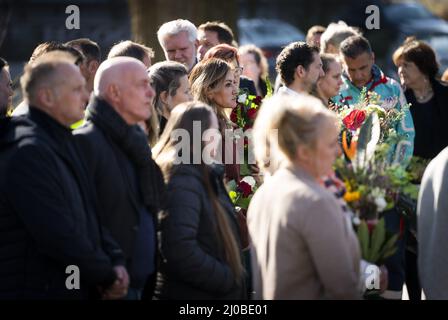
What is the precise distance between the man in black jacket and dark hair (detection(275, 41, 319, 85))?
2701mm

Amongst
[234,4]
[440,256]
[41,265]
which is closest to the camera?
[41,265]

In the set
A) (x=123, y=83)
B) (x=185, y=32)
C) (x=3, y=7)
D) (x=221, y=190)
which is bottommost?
(x=221, y=190)

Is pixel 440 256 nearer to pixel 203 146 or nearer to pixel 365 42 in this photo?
pixel 203 146

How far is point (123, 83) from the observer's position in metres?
5.02

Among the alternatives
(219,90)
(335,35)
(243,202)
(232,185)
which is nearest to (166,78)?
(219,90)

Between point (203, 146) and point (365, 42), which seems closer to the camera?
point (203, 146)

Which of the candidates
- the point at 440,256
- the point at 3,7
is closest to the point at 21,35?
the point at 3,7

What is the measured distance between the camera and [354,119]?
638 centimetres

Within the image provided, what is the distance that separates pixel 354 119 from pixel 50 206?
2.57m

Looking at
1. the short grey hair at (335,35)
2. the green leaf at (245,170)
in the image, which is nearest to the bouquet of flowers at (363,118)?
the green leaf at (245,170)

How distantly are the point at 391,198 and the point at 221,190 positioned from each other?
35.0 inches

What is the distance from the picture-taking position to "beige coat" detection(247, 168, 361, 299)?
4238 mm

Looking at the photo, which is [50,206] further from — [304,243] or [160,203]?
[304,243]

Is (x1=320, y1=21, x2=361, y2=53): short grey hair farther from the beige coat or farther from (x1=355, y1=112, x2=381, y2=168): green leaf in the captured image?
the beige coat
